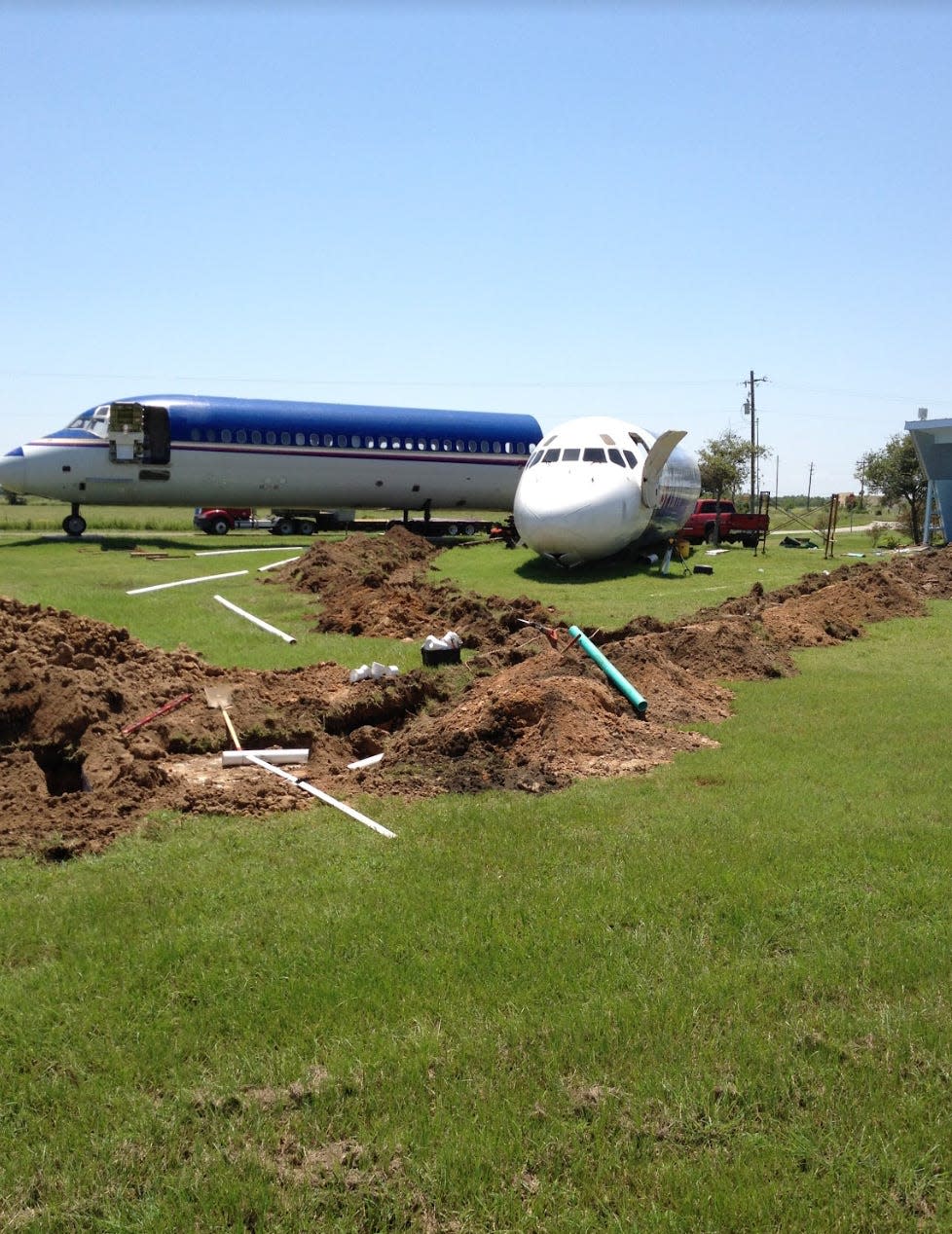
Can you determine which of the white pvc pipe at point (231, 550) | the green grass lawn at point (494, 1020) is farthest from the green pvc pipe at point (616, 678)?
the white pvc pipe at point (231, 550)

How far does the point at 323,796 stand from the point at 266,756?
1264 millimetres

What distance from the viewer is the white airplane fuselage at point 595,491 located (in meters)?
23.0

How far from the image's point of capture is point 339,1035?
4629 mm

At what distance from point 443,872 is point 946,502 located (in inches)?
1400

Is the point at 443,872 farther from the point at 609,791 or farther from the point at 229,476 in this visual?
the point at 229,476

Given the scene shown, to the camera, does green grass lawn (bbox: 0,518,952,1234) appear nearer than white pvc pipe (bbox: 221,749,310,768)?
Yes

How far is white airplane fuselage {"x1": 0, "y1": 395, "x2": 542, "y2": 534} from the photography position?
3353 centimetres

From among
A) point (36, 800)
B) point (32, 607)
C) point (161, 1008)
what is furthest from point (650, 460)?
point (161, 1008)

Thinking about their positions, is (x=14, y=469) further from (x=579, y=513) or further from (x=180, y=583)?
(x=579, y=513)

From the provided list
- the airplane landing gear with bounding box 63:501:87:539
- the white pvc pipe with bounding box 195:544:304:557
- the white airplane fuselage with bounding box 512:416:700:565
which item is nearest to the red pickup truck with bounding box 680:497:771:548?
the white airplane fuselage with bounding box 512:416:700:565

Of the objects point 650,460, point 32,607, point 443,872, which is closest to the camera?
point 443,872

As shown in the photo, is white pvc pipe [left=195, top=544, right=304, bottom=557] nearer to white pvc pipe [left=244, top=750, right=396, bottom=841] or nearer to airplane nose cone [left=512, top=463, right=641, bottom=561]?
airplane nose cone [left=512, top=463, right=641, bottom=561]

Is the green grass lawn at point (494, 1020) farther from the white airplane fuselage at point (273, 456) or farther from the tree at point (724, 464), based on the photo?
the tree at point (724, 464)

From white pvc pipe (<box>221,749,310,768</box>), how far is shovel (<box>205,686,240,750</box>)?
280 millimetres
